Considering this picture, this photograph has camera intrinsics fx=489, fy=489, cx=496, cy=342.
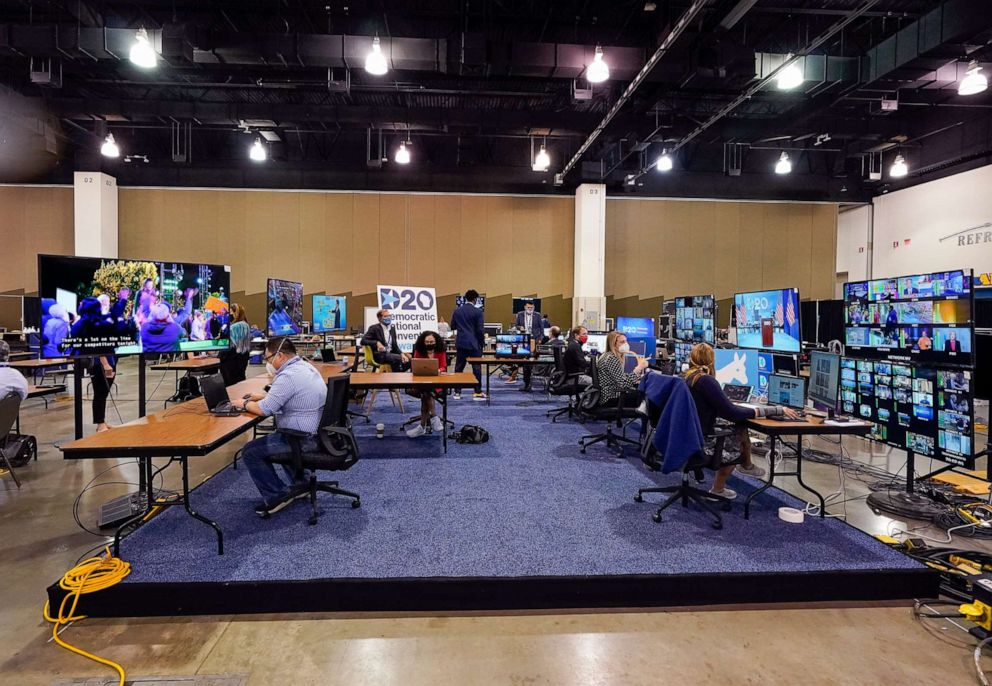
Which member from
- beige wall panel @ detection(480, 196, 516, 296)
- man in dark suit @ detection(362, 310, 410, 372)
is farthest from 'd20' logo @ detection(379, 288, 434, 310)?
beige wall panel @ detection(480, 196, 516, 296)

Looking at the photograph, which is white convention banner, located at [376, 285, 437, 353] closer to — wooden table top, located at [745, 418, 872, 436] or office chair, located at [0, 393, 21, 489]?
office chair, located at [0, 393, 21, 489]

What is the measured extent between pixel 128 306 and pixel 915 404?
6.05 metres

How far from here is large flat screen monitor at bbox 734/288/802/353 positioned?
4207mm

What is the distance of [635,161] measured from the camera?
532 inches

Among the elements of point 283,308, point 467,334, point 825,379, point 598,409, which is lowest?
point 598,409

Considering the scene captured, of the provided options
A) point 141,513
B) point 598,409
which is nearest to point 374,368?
point 598,409

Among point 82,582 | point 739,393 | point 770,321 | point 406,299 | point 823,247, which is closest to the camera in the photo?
point 82,582

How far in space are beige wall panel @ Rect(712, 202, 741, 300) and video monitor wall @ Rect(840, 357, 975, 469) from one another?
1137 cm

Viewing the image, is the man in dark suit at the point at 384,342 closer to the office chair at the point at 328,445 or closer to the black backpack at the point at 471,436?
the black backpack at the point at 471,436

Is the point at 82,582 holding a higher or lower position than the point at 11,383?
lower

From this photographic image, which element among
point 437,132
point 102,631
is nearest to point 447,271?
point 437,132

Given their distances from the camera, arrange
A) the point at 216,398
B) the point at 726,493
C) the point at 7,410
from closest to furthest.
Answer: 1. the point at 216,398
2. the point at 726,493
3. the point at 7,410

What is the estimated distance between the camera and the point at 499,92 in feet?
31.6

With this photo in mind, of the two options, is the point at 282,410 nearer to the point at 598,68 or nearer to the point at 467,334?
the point at 467,334
